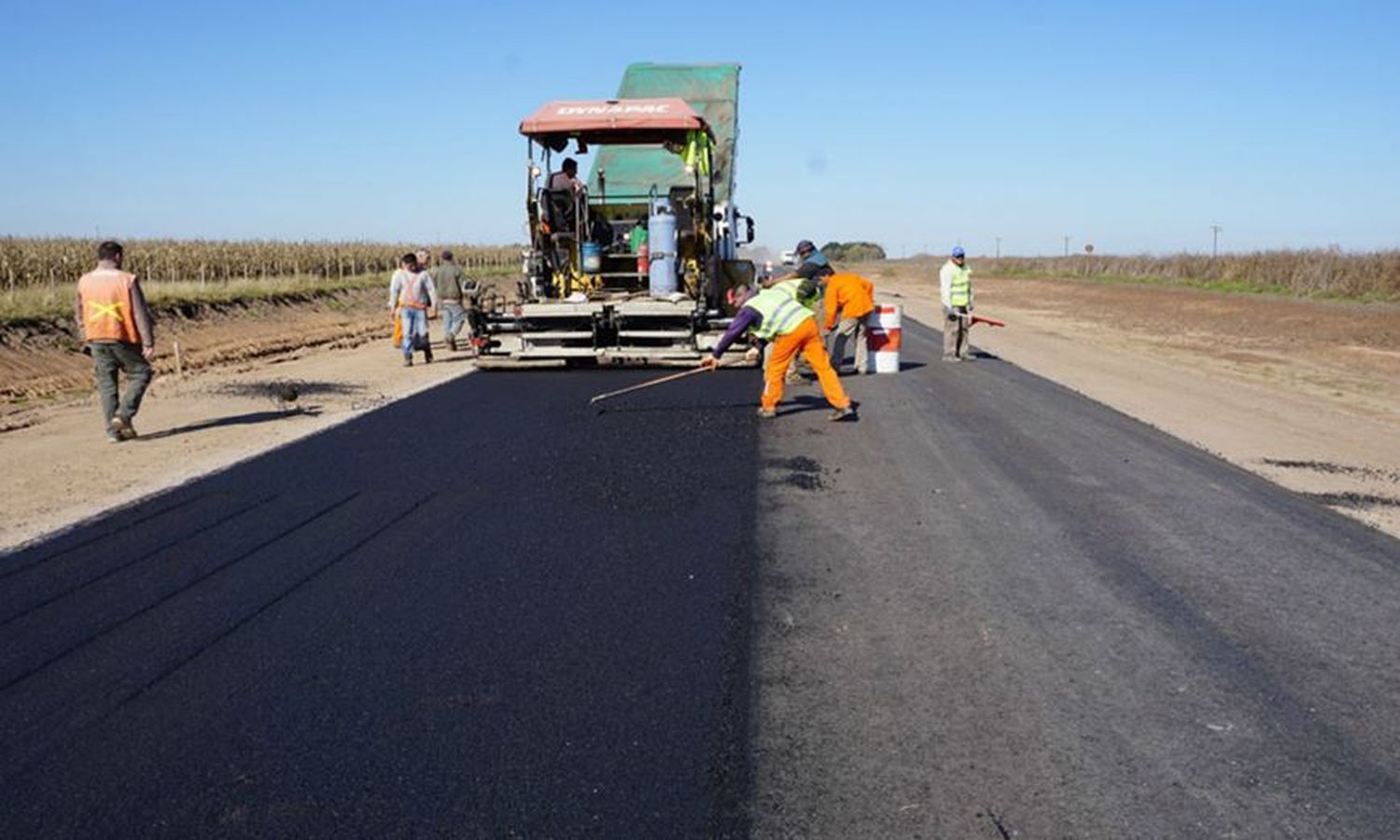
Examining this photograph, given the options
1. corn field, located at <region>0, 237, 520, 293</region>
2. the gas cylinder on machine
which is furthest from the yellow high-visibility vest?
corn field, located at <region>0, 237, 520, 293</region>

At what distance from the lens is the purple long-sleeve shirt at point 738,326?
10727 mm

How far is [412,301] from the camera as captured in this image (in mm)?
16531

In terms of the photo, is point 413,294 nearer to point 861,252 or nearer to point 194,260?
point 194,260

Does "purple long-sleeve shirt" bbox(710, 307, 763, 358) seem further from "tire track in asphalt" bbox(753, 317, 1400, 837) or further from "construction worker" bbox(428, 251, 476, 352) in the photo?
"construction worker" bbox(428, 251, 476, 352)

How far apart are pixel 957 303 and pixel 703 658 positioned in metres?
12.9

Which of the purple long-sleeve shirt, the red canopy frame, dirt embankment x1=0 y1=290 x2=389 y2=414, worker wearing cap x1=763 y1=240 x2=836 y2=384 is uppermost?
the red canopy frame

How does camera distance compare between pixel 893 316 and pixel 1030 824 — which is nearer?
pixel 1030 824

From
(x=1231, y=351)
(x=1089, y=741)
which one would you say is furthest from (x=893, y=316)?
(x=1089, y=741)

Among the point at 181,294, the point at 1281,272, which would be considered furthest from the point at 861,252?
the point at 181,294

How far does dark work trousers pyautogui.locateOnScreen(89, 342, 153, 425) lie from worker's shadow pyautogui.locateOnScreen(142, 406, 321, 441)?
37 cm

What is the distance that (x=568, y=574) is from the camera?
229 inches

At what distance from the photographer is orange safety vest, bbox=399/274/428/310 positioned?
1631 cm

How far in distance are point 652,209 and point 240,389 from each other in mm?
5464

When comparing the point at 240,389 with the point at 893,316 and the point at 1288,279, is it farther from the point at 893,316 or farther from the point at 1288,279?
the point at 1288,279
